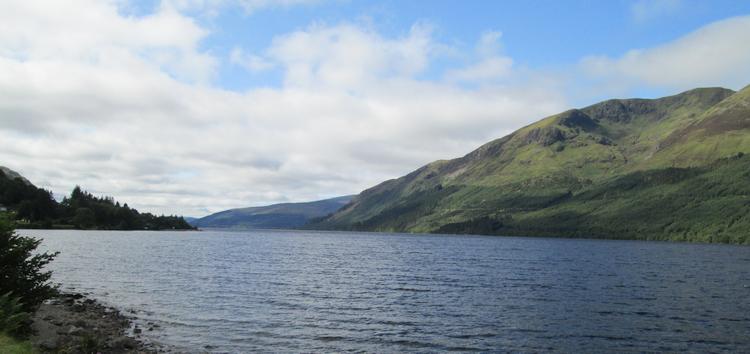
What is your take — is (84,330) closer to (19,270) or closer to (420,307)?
(19,270)

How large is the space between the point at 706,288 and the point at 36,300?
92.5 meters

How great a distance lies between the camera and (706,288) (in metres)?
81.6

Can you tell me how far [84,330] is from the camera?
135 ft

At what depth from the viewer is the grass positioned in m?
25.6

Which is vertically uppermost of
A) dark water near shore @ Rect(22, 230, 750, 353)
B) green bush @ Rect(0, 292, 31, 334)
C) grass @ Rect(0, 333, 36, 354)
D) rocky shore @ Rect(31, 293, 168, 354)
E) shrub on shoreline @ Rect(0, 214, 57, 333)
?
shrub on shoreline @ Rect(0, 214, 57, 333)

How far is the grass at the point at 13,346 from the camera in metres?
25.6

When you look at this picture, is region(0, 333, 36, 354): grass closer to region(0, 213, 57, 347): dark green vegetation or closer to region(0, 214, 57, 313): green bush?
region(0, 213, 57, 347): dark green vegetation

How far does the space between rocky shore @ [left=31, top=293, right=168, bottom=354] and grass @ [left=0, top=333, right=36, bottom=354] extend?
83.8 inches

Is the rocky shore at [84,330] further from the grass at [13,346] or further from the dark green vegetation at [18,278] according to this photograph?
the dark green vegetation at [18,278]

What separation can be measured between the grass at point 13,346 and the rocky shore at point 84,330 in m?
2.13

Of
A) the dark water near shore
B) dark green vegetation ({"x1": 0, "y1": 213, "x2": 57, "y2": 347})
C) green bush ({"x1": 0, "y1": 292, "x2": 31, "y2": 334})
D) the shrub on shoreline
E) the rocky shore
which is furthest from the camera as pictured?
the dark water near shore

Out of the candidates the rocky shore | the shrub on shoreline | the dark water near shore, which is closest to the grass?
the rocky shore

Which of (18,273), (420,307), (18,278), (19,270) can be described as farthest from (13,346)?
(420,307)

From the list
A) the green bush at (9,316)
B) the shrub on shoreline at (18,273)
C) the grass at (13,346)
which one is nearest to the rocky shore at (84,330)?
the grass at (13,346)
